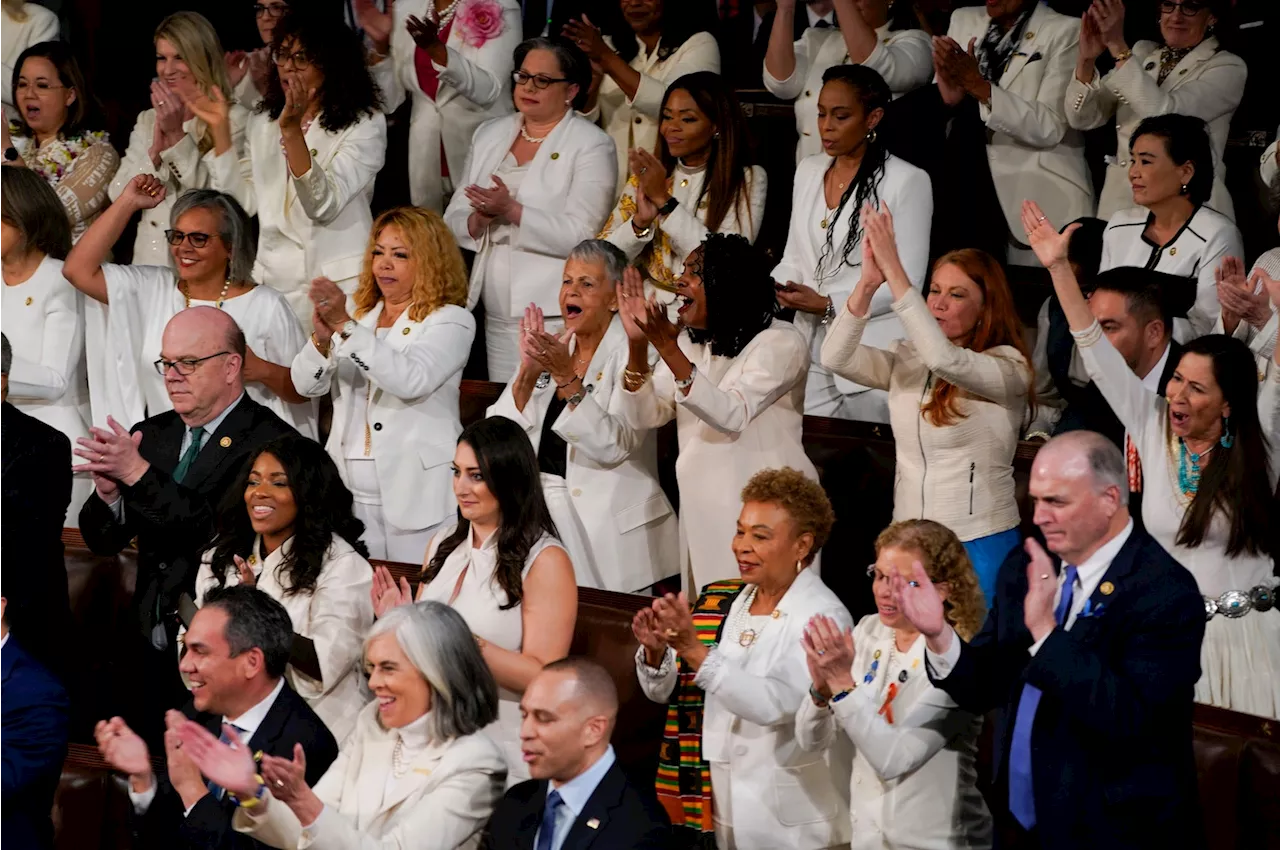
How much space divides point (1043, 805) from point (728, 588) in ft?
3.80

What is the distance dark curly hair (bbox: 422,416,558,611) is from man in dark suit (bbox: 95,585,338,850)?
59 cm

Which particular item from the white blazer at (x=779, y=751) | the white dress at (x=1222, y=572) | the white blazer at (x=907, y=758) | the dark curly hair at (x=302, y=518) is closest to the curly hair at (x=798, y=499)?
the white blazer at (x=779, y=751)

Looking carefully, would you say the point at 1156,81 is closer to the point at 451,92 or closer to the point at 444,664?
the point at 451,92

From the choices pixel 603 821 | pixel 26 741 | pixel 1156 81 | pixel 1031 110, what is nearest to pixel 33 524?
pixel 26 741

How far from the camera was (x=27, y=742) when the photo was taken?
156 inches

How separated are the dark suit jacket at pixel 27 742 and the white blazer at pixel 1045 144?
3901 mm

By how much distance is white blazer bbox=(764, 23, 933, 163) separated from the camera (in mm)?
6520

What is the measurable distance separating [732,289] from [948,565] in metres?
1.26

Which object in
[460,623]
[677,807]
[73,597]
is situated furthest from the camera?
[73,597]

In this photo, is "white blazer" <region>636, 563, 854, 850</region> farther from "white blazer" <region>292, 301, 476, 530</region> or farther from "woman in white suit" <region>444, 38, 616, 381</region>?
"woman in white suit" <region>444, 38, 616, 381</region>

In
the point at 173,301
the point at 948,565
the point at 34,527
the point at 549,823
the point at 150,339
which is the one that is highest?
the point at 173,301

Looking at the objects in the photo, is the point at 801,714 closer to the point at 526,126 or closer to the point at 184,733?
the point at 184,733

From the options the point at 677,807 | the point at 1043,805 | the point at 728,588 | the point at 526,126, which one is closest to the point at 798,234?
the point at 526,126

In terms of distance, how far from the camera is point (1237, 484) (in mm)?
4344
